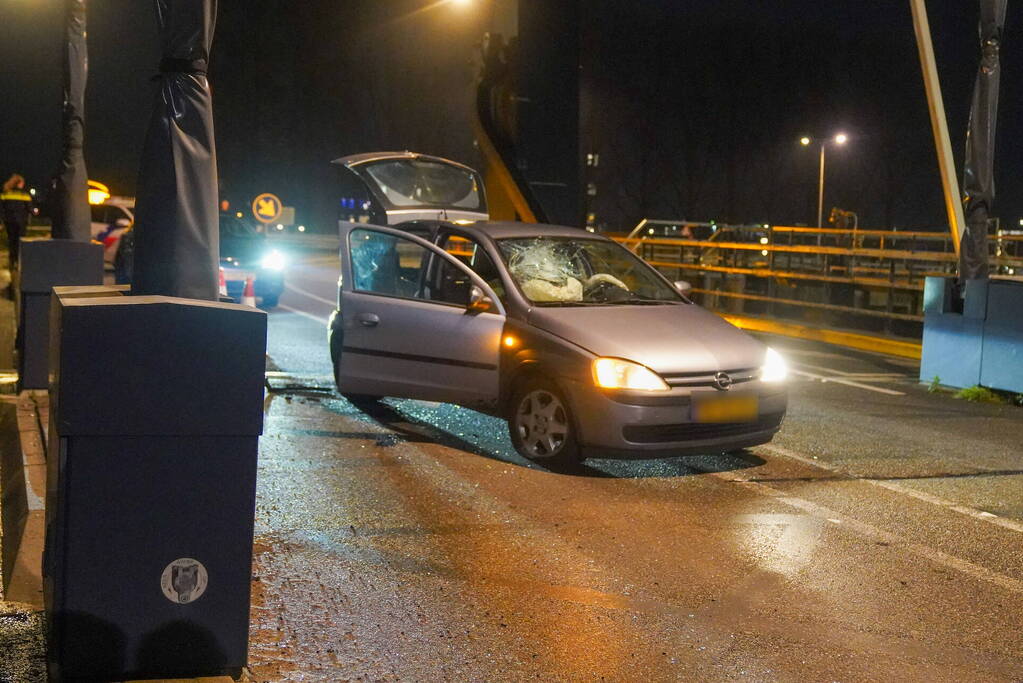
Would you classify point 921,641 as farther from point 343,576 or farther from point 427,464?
point 427,464

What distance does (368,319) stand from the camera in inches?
372

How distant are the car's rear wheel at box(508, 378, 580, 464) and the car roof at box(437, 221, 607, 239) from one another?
4.83 feet

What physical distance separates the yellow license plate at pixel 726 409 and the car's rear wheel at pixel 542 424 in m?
0.79

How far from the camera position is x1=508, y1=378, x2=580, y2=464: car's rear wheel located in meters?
7.92

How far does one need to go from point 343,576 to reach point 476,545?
83cm

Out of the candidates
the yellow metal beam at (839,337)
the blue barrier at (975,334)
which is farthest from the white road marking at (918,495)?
the yellow metal beam at (839,337)

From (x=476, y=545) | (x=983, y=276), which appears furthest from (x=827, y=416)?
(x=476, y=545)

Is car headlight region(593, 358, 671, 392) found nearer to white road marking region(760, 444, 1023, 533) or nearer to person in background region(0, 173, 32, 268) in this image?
white road marking region(760, 444, 1023, 533)

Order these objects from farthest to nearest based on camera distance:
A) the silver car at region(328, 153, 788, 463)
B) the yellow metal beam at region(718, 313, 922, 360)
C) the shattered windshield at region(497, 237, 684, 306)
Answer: the yellow metal beam at region(718, 313, 922, 360) < the shattered windshield at region(497, 237, 684, 306) < the silver car at region(328, 153, 788, 463)

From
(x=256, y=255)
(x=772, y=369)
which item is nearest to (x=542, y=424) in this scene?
(x=772, y=369)

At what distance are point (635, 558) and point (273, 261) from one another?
15497 millimetres

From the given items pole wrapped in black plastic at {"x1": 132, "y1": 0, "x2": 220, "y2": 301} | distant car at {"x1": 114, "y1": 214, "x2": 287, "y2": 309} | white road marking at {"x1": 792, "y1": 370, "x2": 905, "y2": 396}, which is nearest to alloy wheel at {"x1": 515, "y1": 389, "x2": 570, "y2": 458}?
pole wrapped in black plastic at {"x1": 132, "y1": 0, "x2": 220, "y2": 301}

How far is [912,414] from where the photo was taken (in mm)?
10953

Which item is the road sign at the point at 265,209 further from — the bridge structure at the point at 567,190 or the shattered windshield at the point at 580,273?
the shattered windshield at the point at 580,273
